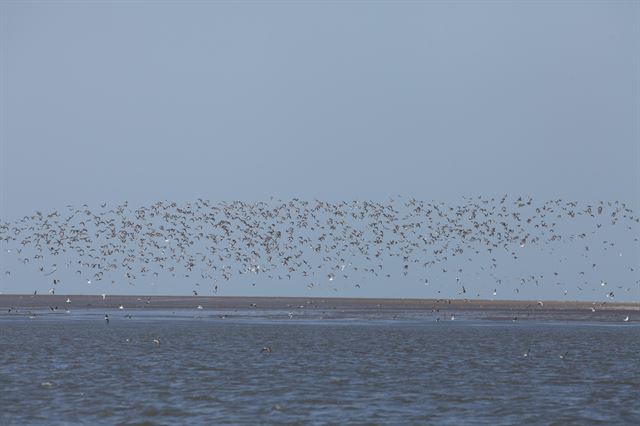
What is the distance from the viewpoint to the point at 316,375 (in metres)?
50.2

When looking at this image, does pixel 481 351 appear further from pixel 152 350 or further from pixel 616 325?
pixel 616 325

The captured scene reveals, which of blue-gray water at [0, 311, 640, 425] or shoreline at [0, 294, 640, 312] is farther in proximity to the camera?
shoreline at [0, 294, 640, 312]

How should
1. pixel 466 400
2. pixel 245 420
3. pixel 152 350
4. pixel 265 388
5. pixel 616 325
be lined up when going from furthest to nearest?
pixel 616 325 → pixel 152 350 → pixel 265 388 → pixel 466 400 → pixel 245 420

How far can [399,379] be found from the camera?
160ft

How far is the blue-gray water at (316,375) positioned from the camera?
125 ft

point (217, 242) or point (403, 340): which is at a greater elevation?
point (217, 242)

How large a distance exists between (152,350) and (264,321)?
3373 cm

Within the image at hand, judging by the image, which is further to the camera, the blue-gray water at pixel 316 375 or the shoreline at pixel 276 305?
the shoreline at pixel 276 305

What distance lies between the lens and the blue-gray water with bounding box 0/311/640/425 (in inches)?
1496

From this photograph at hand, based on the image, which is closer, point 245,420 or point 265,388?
point 245,420

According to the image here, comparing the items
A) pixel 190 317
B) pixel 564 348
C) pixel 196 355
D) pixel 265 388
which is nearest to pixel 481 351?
pixel 564 348

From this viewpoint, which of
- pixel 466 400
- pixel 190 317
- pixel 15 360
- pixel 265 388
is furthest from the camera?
pixel 190 317

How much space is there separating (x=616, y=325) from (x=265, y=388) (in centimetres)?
5483

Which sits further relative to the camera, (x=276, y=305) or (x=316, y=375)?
(x=276, y=305)
